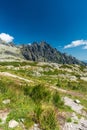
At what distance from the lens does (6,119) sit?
14562 mm

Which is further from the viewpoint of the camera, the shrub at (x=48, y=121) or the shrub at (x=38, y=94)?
the shrub at (x=38, y=94)

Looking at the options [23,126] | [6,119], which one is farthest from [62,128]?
[6,119]

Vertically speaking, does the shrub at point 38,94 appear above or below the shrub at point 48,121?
above

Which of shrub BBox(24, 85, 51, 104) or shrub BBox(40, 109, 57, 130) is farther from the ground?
shrub BBox(24, 85, 51, 104)

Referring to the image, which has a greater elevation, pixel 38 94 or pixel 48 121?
pixel 38 94

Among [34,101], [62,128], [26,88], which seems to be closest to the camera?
[62,128]

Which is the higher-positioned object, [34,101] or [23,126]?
[34,101]

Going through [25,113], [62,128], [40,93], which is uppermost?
[40,93]

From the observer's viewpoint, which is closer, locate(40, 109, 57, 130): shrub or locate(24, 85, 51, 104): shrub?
locate(40, 109, 57, 130): shrub

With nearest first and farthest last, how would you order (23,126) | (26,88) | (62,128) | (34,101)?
(23,126) → (62,128) → (34,101) → (26,88)

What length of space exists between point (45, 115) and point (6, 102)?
4.05 meters

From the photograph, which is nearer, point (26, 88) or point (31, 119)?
point (31, 119)

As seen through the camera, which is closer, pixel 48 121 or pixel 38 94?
pixel 48 121

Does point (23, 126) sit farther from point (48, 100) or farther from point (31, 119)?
point (48, 100)
